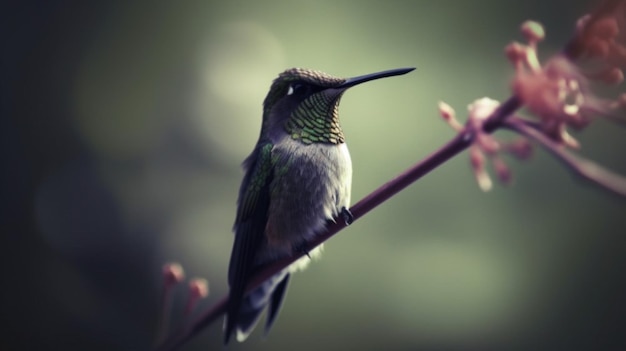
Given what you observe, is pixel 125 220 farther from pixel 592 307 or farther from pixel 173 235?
pixel 592 307

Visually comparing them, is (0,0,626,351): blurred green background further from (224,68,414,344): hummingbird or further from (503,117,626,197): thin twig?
(503,117,626,197): thin twig

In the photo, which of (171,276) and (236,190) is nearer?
(171,276)

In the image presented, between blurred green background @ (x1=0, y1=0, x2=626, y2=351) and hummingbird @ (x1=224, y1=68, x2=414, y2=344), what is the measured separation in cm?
77

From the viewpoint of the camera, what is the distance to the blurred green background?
1.80 m

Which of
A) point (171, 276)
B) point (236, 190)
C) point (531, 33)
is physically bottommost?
point (236, 190)

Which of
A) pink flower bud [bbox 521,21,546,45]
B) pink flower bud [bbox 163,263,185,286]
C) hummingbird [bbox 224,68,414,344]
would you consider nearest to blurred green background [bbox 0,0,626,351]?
hummingbird [bbox 224,68,414,344]

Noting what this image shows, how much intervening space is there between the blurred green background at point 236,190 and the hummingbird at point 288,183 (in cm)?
77

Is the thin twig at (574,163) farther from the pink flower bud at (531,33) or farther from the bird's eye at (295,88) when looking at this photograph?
the bird's eye at (295,88)

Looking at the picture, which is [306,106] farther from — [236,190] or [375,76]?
[236,190]

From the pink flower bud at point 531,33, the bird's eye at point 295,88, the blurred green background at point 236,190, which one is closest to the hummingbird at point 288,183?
the bird's eye at point 295,88

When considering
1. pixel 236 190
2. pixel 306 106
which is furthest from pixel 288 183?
pixel 236 190

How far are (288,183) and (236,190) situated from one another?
44.1 inches

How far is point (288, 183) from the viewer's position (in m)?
0.87

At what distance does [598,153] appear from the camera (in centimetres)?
204
